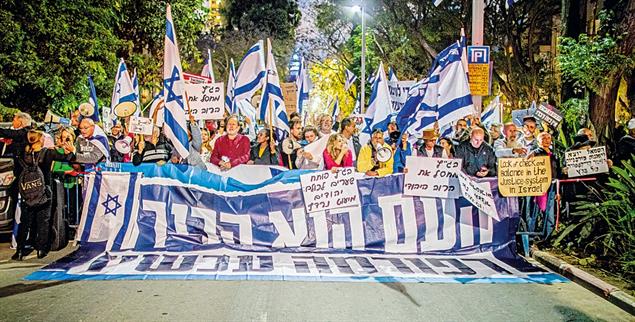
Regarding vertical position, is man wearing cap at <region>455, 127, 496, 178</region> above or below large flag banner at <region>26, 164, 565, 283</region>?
above

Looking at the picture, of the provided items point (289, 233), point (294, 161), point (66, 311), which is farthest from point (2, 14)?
point (66, 311)

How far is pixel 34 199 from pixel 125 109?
198 inches

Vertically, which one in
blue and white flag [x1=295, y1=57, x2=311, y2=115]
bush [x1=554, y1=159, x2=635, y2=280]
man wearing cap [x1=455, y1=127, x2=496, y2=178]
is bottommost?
bush [x1=554, y1=159, x2=635, y2=280]

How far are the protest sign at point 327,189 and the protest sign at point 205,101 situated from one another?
2.40 m

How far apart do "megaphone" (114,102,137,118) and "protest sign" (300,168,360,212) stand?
5834 millimetres

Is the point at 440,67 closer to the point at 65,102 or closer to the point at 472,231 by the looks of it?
the point at 472,231

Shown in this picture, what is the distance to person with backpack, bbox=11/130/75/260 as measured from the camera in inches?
319

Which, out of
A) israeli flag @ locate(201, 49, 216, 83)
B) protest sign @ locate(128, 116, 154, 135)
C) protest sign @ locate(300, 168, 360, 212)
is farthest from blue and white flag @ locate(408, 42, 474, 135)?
israeli flag @ locate(201, 49, 216, 83)

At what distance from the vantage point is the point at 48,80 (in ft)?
52.6

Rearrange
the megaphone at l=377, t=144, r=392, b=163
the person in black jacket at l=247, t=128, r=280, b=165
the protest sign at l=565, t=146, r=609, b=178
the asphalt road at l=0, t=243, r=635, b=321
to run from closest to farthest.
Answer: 1. the asphalt road at l=0, t=243, r=635, b=321
2. the protest sign at l=565, t=146, r=609, b=178
3. the megaphone at l=377, t=144, r=392, b=163
4. the person in black jacket at l=247, t=128, r=280, b=165

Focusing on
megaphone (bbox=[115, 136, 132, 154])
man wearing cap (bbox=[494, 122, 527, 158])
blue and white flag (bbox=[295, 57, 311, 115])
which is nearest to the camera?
man wearing cap (bbox=[494, 122, 527, 158])

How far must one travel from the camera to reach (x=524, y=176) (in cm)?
862

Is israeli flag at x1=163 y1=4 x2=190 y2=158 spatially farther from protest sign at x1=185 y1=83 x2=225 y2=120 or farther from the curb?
the curb

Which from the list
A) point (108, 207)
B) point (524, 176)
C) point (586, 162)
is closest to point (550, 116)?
point (586, 162)
